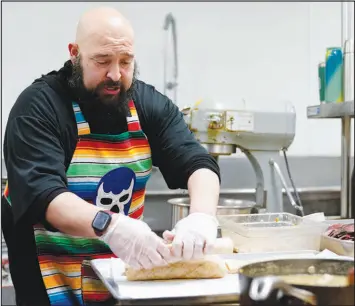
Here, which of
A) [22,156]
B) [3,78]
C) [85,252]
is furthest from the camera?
[3,78]

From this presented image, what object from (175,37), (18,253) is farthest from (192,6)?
(18,253)

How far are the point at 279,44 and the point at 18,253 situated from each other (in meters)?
2.41

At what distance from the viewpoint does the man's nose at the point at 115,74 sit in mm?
1741

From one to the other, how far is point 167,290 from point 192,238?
173 mm

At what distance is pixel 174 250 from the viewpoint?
50.9 inches

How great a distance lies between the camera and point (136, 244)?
4.26 ft

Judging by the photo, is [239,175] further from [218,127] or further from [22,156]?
[22,156]

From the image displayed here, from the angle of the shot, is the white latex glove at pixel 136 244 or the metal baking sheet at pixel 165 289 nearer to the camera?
the metal baking sheet at pixel 165 289

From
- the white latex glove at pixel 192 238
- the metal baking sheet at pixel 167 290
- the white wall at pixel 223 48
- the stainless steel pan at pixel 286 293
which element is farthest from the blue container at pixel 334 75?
the stainless steel pan at pixel 286 293

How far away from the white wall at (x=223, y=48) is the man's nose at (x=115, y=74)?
4.70ft

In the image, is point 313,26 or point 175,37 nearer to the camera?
point 175,37

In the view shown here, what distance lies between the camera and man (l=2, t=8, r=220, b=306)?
1549 millimetres

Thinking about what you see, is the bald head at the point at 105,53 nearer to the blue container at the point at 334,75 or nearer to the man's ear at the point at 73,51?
the man's ear at the point at 73,51

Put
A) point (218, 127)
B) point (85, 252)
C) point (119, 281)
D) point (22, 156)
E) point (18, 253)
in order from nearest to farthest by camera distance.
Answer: point (119, 281)
point (22, 156)
point (85, 252)
point (18, 253)
point (218, 127)
